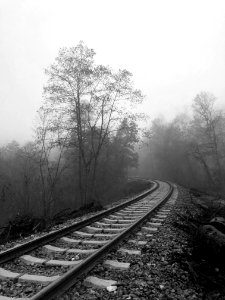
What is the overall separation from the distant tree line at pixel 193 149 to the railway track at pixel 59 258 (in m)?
27.0

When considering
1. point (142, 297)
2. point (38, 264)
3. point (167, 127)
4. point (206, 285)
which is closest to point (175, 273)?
point (206, 285)

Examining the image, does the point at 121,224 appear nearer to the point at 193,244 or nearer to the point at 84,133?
the point at 193,244

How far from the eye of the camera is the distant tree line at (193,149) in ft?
120

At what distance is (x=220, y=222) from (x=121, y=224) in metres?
2.60

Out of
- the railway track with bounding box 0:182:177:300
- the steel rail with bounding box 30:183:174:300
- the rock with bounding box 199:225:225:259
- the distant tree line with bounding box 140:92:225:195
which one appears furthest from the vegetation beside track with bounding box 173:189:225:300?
the distant tree line with bounding box 140:92:225:195

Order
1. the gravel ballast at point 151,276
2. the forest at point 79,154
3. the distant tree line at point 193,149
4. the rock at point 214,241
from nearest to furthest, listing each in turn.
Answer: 1. the gravel ballast at point 151,276
2. the rock at point 214,241
3. the forest at point 79,154
4. the distant tree line at point 193,149

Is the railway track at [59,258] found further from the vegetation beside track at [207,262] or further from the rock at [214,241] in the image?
the rock at [214,241]

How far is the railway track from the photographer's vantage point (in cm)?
354

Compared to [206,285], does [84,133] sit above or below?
above

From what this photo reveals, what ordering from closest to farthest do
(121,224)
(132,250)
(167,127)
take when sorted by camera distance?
(132,250)
(121,224)
(167,127)

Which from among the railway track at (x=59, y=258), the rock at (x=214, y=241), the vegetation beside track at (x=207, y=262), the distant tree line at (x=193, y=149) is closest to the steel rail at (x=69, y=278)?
the railway track at (x=59, y=258)

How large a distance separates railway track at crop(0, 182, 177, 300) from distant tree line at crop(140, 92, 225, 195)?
1064 inches

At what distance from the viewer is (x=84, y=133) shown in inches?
880

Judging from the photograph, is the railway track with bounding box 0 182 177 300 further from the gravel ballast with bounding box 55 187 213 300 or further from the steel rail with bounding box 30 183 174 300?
the gravel ballast with bounding box 55 187 213 300
